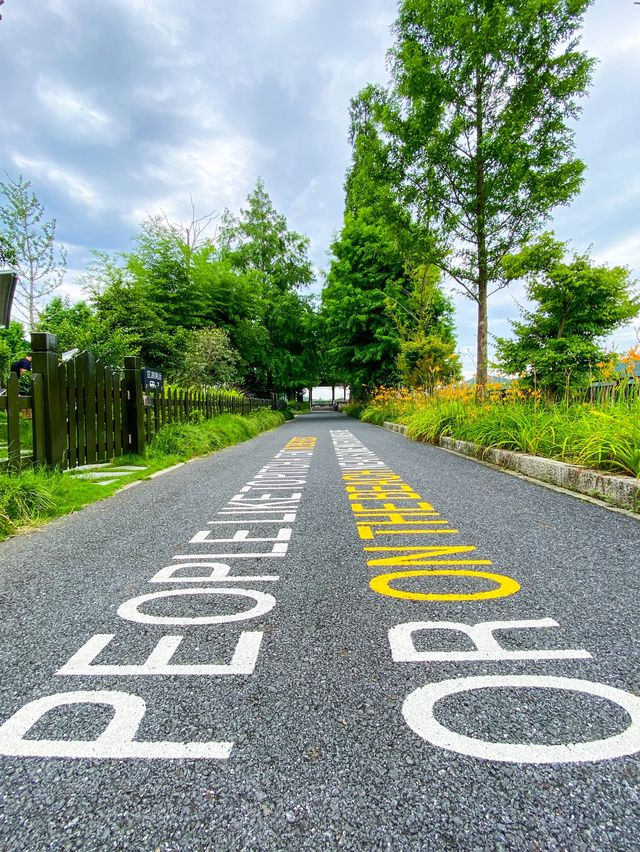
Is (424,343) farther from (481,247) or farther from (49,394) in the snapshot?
(49,394)

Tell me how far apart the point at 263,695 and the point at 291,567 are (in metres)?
1.06

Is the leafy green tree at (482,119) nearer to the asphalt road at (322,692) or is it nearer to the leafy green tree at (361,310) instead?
the asphalt road at (322,692)

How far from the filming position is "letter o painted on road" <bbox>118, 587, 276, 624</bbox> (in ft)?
5.86

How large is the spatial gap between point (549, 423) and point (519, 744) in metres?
4.95

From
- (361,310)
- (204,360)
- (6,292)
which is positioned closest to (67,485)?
(6,292)

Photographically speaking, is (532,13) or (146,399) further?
(532,13)

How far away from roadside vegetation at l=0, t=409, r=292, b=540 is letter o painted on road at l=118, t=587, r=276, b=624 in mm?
1682

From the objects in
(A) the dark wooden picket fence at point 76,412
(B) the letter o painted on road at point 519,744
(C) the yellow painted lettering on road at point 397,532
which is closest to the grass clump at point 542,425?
(C) the yellow painted lettering on road at point 397,532

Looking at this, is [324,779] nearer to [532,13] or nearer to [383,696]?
[383,696]

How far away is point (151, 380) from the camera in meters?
6.86

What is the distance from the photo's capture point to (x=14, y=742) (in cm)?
115

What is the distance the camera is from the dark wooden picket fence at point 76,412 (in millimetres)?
4137

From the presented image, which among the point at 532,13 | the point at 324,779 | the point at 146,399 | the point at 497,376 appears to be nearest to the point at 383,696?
the point at 324,779

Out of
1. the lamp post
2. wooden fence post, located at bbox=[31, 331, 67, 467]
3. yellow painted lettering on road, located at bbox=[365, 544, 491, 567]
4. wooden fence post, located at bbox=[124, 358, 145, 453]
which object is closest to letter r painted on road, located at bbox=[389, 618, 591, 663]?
yellow painted lettering on road, located at bbox=[365, 544, 491, 567]
